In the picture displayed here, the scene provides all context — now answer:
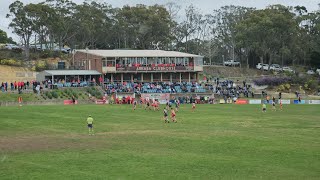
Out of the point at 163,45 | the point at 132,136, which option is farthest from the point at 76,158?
the point at 163,45

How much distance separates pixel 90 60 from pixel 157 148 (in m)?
63.0

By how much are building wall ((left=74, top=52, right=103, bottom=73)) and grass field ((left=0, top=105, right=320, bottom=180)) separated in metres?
37.9

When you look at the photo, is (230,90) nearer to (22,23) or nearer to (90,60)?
(90,60)

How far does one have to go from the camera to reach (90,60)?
93312mm

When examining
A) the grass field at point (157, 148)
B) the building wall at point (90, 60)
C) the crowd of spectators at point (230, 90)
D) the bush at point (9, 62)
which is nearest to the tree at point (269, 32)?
the crowd of spectators at point (230, 90)

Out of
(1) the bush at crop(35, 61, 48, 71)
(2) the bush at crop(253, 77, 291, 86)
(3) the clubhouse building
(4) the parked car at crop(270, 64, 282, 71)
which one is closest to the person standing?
(3) the clubhouse building

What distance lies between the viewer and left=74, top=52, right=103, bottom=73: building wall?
9022cm

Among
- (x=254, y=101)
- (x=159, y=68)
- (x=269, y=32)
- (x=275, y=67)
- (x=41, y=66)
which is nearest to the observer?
(x=254, y=101)

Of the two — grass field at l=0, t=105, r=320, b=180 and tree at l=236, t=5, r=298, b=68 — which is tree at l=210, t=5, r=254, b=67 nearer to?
tree at l=236, t=5, r=298, b=68

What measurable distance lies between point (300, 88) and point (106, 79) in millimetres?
34093

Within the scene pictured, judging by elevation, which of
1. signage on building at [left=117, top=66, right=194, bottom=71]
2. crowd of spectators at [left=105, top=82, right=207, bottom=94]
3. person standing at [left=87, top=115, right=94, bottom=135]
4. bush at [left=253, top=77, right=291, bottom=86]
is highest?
signage on building at [left=117, top=66, right=194, bottom=71]

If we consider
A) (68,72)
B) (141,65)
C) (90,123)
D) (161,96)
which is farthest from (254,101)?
(90,123)

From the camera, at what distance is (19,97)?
68.9m

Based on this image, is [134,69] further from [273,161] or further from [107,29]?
[273,161]
